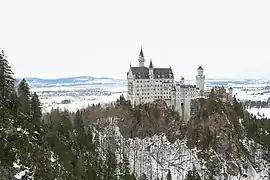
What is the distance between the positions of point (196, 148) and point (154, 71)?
2699cm

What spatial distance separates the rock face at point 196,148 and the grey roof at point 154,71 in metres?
12.6

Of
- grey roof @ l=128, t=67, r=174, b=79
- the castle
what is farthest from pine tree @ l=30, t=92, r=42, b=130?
grey roof @ l=128, t=67, r=174, b=79

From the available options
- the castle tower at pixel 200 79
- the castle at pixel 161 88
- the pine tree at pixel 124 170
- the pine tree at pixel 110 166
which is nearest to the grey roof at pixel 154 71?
the castle at pixel 161 88

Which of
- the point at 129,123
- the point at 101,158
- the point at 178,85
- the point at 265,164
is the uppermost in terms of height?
the point at 178,85

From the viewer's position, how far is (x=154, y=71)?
11638cm

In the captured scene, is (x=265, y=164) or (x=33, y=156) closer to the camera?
(x=33, y=156)

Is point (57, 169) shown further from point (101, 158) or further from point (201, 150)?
point (201, 150)

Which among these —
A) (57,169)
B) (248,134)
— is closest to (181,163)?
(248,134)

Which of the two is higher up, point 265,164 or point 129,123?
point 129,123

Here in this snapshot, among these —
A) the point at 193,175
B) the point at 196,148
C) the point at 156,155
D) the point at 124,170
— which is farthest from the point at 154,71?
the point at 124,170

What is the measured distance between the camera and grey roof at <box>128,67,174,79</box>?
115 meters

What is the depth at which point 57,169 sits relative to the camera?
53.2 metres

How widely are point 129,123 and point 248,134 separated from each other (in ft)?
127

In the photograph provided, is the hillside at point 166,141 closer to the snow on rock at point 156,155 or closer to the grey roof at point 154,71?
the snow on rock at point 156,155
